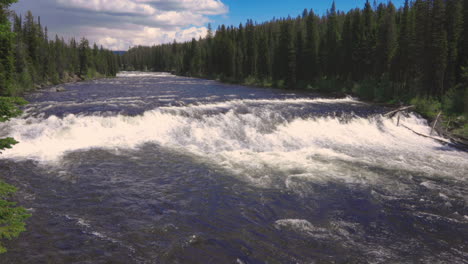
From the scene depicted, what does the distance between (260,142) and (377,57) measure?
42.8 meters

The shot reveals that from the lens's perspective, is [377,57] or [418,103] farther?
[377,57]

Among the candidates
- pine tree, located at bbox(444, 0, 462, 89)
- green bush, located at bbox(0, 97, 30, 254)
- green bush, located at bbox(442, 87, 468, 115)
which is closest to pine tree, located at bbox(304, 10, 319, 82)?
pine tree, located at bbox(444, 0, 462, 89)

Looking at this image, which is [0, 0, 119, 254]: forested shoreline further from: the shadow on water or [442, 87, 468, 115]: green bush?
[442, 87, 468, 115]: green bush

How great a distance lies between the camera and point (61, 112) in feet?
71.2

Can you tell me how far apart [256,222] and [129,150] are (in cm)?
993

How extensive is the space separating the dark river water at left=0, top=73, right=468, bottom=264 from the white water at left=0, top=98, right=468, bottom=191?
11 centimetres

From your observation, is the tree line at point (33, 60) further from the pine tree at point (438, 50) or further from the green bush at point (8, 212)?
the pine tree at point (438, 50)

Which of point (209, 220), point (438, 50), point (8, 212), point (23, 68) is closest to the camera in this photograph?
point (8, 212)

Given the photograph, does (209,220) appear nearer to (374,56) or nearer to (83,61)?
(374,56)

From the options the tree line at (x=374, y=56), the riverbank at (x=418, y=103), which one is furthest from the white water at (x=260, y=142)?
the tree line at (x=374, y=56)

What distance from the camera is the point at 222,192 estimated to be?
11.8 meters

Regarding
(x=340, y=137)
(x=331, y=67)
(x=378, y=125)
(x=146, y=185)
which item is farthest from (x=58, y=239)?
(x=331, y=67)

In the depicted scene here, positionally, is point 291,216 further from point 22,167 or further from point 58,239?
point 22,167

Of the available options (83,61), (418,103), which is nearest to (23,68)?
(83,61)
